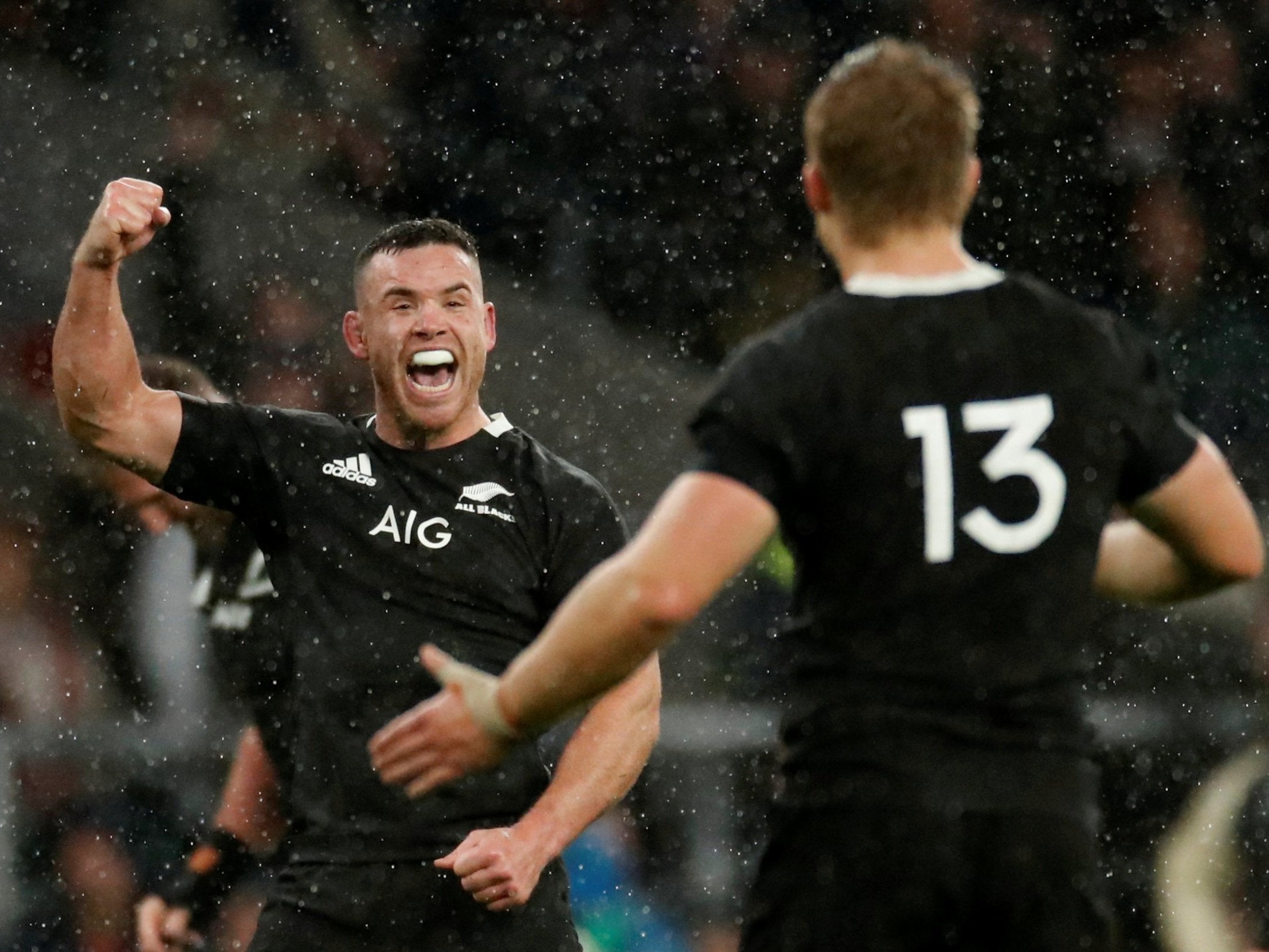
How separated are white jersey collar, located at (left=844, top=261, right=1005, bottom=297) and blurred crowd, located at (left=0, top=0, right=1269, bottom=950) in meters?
3.41

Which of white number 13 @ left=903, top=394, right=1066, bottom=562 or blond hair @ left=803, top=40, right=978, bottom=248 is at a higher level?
blond hair @ left=803, top=40, right=978, bottom=248

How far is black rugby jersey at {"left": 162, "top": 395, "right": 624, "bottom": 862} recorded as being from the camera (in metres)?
2.68

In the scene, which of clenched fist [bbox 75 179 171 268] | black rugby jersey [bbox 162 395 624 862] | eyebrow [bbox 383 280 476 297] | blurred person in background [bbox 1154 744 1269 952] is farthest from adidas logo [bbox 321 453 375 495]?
blurred person in background [bbox 1154 744 1269 952]

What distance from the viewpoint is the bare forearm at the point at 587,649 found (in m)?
1.64

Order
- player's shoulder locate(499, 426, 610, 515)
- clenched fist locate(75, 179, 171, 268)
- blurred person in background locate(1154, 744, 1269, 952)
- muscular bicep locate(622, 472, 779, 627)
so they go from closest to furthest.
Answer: muscular bicep locate(622, 472, 779, 627) → clenched fist locate(75, 179, 171, 268) → player's shoulder locate(499, 426, 610, 515) → blurred person in background locate(1154, 744, 1269, 952)

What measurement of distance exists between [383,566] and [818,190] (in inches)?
49.6

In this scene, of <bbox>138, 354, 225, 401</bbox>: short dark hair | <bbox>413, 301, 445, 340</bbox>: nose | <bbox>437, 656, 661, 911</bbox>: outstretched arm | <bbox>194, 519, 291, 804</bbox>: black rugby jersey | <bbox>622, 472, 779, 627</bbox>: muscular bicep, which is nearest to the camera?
<bbox>622, 472, 779, 627</bbox>: muscular bicep

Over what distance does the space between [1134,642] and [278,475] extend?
3133 mm

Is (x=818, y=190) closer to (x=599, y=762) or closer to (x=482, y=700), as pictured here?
(x=482, y=700)

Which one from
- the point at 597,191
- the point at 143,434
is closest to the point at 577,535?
the point at 143,434

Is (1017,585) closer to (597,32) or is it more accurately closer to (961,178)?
(961,178)

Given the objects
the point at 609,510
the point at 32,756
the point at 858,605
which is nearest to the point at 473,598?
the point at 609,510

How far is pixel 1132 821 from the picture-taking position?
4.98 metres

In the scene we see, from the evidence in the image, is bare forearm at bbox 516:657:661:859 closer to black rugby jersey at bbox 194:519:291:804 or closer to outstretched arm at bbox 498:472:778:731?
outstretched arm at bbox 498:472:778:731
